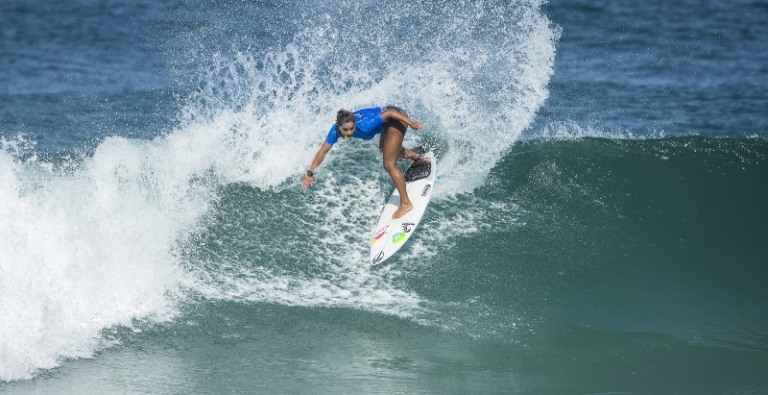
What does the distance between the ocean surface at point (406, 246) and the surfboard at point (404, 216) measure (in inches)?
11.0

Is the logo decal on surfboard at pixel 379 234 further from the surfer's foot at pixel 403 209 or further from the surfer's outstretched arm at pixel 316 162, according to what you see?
the surfer's outstretched arm at pixel 316 162

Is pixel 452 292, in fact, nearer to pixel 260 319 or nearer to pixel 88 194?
pixel 260 319

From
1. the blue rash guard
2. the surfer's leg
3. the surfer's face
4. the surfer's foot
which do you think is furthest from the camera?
the surfer's foot

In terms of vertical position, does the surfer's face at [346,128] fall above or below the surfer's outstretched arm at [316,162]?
above

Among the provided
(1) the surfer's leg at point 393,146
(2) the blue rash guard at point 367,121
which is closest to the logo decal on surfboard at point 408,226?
(1) the surfer's leg at point 393,146

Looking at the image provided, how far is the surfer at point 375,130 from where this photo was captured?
9086mm

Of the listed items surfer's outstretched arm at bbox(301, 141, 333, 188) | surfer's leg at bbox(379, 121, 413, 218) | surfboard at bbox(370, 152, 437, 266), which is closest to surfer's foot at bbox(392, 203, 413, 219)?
surfboard at bbox(370, 152, 437, 266)

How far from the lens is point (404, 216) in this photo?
1028 cm

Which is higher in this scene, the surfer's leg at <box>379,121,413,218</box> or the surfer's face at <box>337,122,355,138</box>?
the surfer's face at <box>337,122,355,138</box>

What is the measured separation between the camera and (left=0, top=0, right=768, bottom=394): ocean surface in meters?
8.86

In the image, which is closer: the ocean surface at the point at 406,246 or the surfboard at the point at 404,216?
the ocean surface at the point at 406,246

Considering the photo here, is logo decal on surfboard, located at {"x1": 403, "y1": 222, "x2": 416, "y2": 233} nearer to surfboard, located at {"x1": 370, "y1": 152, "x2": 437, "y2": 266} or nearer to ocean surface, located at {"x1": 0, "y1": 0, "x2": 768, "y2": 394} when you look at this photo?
surfboard, located at {"x1": 370, "y1": 152, "x2": 437, "y2": 266}

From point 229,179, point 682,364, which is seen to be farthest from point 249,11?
point 682,364

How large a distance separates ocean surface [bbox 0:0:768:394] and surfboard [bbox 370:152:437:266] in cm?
28
